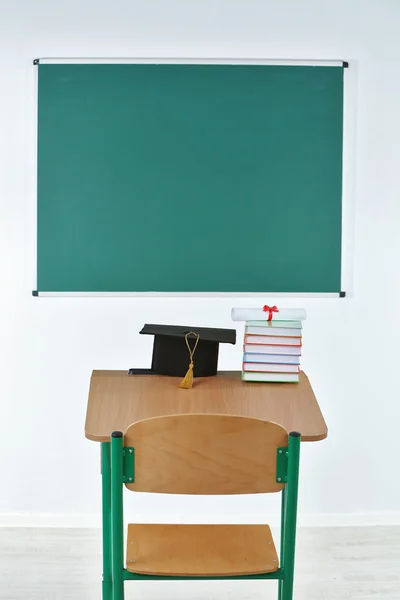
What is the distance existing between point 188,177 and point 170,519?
156cm

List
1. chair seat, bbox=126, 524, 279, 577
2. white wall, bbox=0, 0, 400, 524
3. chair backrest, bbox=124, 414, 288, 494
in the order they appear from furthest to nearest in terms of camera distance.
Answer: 1. white wall, bbox=0, 0, 400, 524
2. chair seat, bbox=126, 524, 279, 577
3. chair backrest, bbox=124, 414, 288, 494

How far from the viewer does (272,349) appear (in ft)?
9.59

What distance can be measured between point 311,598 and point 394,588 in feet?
1.14

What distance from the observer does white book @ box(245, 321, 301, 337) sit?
292cm

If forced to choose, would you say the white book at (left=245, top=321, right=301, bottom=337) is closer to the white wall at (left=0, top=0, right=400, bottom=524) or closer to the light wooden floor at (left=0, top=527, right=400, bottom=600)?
the white wall at (left=0, top=0, right=400, bottom=524)

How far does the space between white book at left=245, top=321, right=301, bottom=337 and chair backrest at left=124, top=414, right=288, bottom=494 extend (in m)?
0.82

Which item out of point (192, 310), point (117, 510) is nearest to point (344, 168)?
point (192, 310)

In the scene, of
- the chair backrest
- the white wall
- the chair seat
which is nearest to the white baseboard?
the white wall

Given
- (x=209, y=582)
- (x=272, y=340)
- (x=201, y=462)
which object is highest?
(x=272, y=340)

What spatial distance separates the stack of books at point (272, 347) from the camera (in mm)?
2918

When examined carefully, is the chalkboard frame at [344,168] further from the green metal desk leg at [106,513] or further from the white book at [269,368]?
the green metal desk leg at [106,513]

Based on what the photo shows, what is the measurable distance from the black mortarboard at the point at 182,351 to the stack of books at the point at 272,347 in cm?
8

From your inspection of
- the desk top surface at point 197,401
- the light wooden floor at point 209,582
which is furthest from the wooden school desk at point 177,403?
the light wooden floor at point 209,582

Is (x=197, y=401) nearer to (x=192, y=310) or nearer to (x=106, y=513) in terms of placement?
(x=106, y=513)
